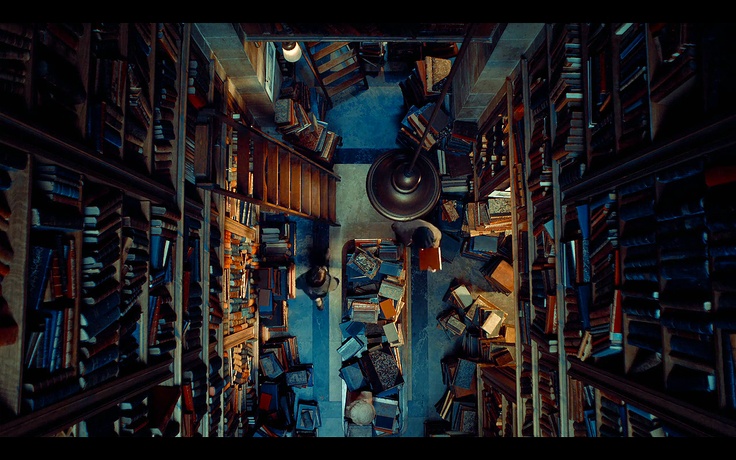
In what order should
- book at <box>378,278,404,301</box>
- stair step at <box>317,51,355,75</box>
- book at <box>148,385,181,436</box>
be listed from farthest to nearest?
stair step at <box>317,51,355,75</box> → book at <box>378,278,404,301</box> → book at <box>148,385,181,436</box>

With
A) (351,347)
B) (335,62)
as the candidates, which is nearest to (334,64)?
(335,62)

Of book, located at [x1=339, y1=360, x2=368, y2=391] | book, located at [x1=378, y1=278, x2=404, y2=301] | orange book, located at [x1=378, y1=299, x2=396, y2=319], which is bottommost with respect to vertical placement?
book, located at [x1=339, y1=360, x2=368, y2=391]

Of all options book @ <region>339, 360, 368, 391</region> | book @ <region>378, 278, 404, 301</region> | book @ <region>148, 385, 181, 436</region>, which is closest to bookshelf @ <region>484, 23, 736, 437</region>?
book @ <region>378, 278, 404, 301</region>

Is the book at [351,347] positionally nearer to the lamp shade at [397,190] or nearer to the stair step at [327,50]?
the lamp shade at [397,190]

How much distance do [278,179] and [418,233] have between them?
2.39 meters

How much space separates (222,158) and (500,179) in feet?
11.5

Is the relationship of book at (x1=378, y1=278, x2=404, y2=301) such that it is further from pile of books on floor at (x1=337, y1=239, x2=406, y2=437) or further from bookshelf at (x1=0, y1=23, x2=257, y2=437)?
bookshelf at (x1=0, y1=23, x2=257, y2=437)

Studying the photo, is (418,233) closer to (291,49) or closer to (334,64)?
(334,64)

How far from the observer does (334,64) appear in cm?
618

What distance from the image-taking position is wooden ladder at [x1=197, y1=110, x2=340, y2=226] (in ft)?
13.6

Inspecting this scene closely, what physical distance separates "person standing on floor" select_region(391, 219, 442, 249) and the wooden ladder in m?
1.20

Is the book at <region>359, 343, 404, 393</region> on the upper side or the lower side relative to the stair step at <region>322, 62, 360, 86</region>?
lower

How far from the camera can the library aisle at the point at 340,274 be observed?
6785 millimetres

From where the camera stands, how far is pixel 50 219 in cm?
226
